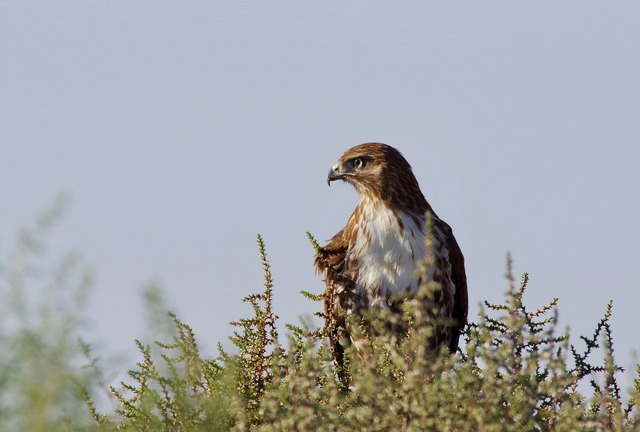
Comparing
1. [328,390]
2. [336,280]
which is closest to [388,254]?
[336,280]

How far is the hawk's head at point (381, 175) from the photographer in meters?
8.98

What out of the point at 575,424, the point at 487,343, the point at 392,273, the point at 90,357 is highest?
the point at 392,273

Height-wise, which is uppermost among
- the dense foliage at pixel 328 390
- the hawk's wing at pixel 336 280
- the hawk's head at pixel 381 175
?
the hawk's head at pixel 381 175

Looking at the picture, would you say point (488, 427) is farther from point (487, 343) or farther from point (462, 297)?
point (462, 297)

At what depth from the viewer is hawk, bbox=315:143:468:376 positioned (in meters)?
8.20

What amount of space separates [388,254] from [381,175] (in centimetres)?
113

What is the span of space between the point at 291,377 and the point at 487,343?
863mm

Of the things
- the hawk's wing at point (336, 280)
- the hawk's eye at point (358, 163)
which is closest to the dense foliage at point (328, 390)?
the hawk's wing at point (336, 280)

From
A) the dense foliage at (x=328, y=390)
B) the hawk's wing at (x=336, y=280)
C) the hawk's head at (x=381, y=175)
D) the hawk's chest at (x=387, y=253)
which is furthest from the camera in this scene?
the hawk's head at (x=381, y=175)

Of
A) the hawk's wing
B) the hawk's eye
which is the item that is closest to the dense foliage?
the hawk's wing

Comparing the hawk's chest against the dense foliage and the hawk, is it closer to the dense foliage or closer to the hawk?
the hawk

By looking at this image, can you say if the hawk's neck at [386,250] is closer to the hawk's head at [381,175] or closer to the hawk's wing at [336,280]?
the hawk's wing at [336,280]

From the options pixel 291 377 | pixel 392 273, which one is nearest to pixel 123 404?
pixel 291 377

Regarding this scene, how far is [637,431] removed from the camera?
15.9 ft
